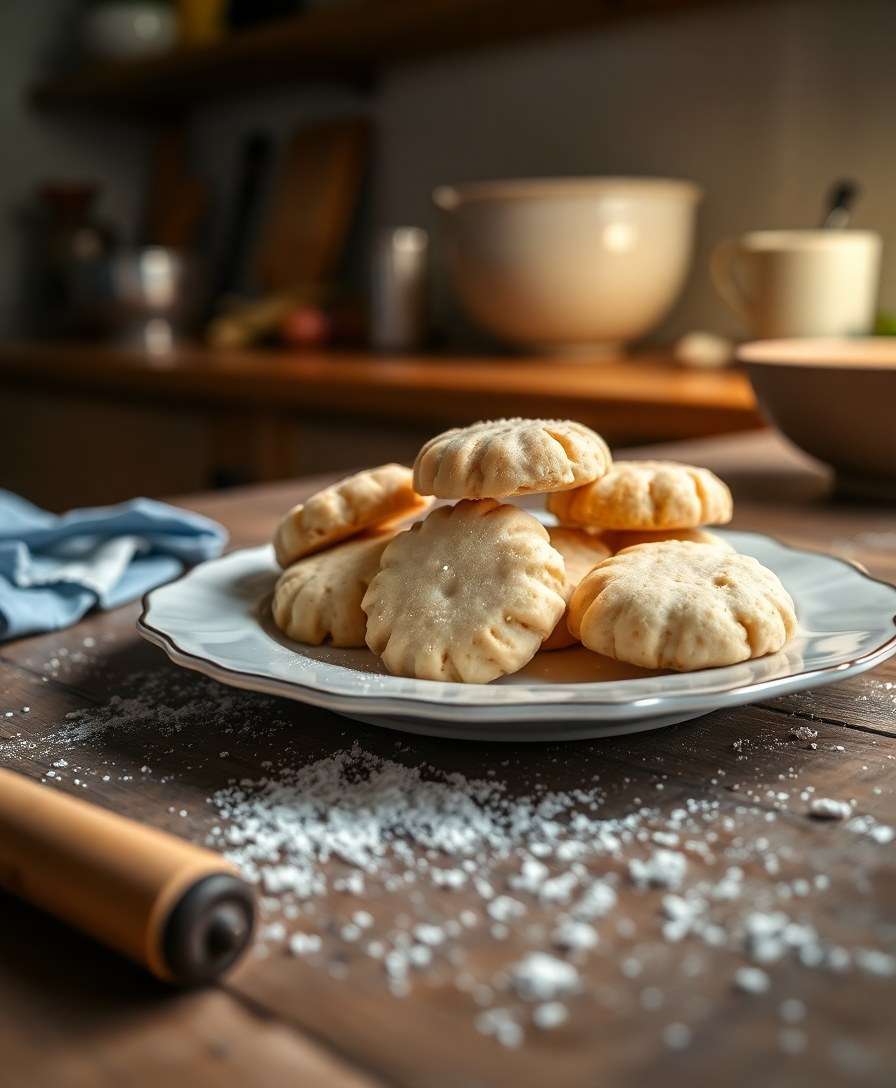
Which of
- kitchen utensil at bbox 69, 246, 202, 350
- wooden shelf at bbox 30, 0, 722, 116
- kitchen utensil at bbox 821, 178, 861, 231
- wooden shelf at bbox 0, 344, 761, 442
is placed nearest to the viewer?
wooden shelf at bbox 0, 344, 761, 442

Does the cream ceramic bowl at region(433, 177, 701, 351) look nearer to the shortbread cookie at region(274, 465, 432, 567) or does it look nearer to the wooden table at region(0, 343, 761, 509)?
the wooden table at region(0, 343, 761, 509)

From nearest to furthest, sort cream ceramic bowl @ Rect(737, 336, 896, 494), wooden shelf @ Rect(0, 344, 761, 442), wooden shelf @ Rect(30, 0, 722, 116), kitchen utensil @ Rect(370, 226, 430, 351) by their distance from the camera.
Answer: cream ceramic bowl @ Rect(737, 336, 896, 494), wooden shelf @ Rect(0, 344, 761, 442), wooden shelf @ Rect(30, 0, 722, 116), kitchen utensil @ Rect(370, 226, 430, 351)

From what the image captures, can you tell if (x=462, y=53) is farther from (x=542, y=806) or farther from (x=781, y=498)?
(x=542, y=806)

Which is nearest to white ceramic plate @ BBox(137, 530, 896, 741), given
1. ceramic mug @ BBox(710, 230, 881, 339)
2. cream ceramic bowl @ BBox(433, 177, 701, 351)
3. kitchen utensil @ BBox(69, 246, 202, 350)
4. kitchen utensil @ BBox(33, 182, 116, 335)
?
ceramic mug @ BBox(710, 230, 881, 339)

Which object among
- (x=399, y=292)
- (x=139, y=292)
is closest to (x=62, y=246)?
(x=139, y=292)

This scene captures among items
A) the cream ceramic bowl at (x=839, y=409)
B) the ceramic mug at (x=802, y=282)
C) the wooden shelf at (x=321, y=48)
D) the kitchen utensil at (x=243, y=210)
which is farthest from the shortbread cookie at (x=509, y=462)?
the kitchen utensil at (x=243, y=210)

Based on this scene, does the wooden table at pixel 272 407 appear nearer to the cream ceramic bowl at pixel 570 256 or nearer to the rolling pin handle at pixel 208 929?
the cream ceramic bowl at pixel 570 256

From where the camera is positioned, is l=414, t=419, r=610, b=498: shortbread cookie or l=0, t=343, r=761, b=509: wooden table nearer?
l=414, t=419, r=610, b=498: shortbread cookie

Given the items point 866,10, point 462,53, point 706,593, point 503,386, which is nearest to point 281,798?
point 706,593
